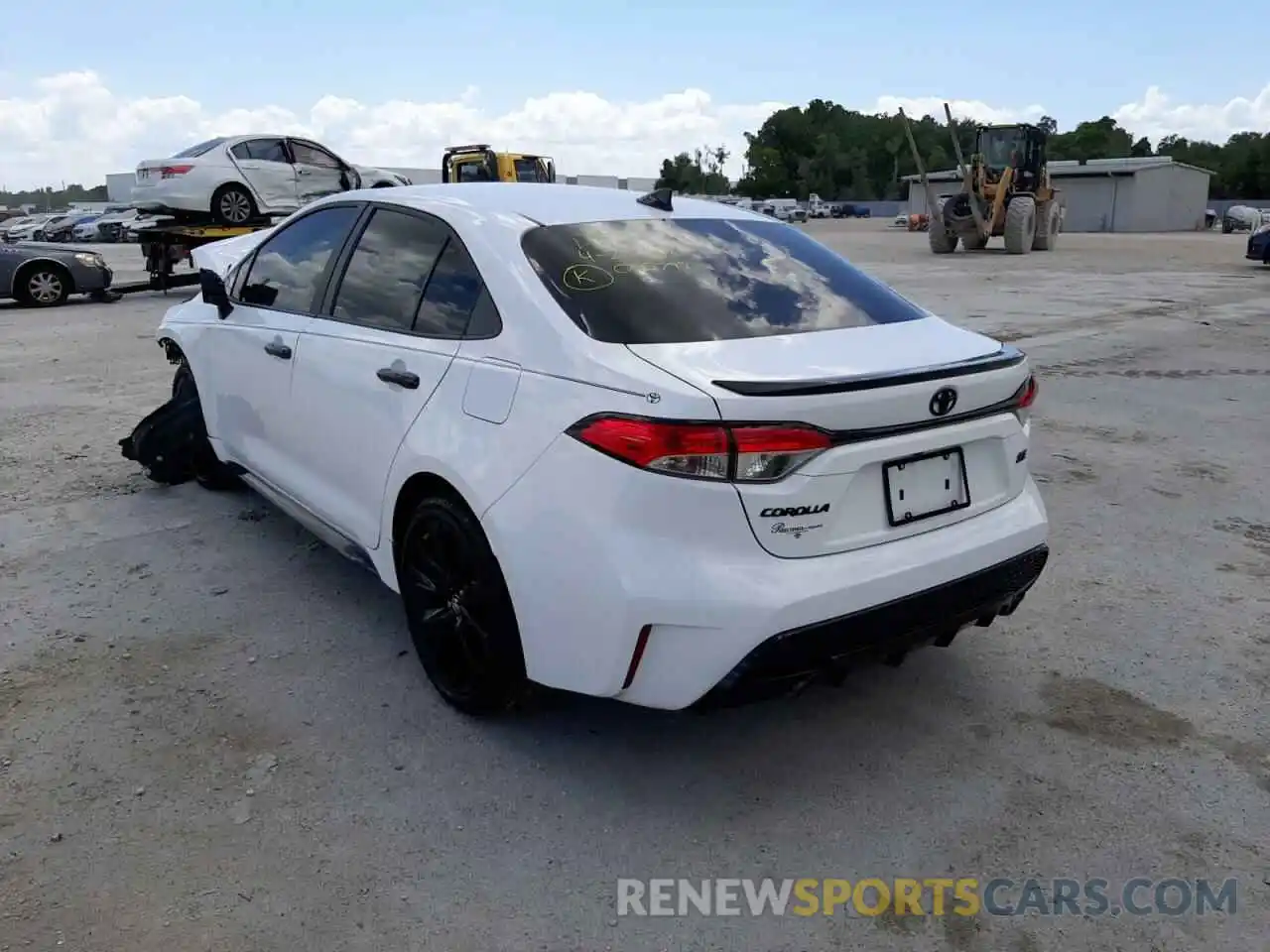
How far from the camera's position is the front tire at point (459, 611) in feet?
9.41

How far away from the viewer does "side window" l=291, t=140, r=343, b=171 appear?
52.9 feet

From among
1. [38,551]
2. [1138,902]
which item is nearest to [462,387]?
[1138,902]

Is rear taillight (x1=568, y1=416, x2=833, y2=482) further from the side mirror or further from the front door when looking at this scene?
the side mirror

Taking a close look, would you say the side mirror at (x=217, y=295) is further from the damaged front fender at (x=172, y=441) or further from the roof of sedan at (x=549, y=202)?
the roof of sedan at (x=549, y=202)

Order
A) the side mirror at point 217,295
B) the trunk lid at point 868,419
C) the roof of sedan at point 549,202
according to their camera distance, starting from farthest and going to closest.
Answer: the side mirror at point 217,295
the roof of sedan at point 549,202
the trunk lid at point 868,419

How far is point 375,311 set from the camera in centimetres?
353

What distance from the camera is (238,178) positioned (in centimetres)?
1552

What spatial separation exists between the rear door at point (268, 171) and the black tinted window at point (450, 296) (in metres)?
14.0

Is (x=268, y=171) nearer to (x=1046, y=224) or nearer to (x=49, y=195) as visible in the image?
(x=1046, y=224)

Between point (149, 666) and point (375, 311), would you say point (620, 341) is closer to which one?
point (375, 311)

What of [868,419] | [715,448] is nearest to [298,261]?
[715,448]

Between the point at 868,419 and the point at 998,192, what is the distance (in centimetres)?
2608

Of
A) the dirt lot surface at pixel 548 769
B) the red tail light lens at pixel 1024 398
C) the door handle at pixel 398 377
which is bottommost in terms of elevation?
the dirt lot surface at pixel 548 769
